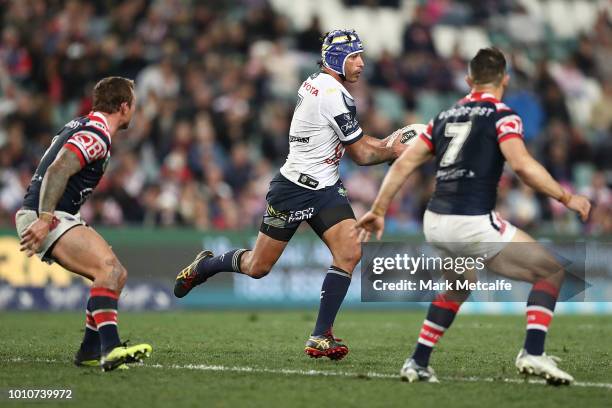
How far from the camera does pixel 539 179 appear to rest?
25.1 ft

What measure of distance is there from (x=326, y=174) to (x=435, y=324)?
8.70 ft

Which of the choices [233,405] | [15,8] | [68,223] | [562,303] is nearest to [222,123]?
[15,8]

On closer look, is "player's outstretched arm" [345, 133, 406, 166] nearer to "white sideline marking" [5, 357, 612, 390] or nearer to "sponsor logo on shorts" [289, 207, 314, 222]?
"sponsor logo on shorts" [289, 207, 314, 222]

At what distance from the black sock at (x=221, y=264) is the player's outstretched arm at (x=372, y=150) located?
1.48 metres

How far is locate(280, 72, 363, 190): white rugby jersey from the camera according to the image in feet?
33.6

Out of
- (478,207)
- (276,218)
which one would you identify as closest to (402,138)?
(276,218)

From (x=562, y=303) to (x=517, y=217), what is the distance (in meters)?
2.32

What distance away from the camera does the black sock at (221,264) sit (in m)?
10.7

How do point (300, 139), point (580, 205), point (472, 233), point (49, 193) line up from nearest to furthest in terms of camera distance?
point (580, 205) → point (472, 233) → point (49, 193) → point (300, 139)

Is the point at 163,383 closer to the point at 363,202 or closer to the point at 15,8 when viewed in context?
the point at 363,202

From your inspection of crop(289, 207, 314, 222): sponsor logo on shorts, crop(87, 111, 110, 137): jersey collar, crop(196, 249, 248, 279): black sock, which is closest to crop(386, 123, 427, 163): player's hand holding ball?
crop(289, 207, 314, 222): sponsor logo on shorts

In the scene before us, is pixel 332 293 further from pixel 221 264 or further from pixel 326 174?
pixel 221 264

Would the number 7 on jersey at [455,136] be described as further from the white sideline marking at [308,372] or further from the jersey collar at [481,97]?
the white sideline marking at [308,372]

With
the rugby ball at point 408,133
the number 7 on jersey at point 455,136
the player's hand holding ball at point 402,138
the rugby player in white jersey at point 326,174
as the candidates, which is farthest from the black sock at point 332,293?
the number 7 on jersey at point 455,136
